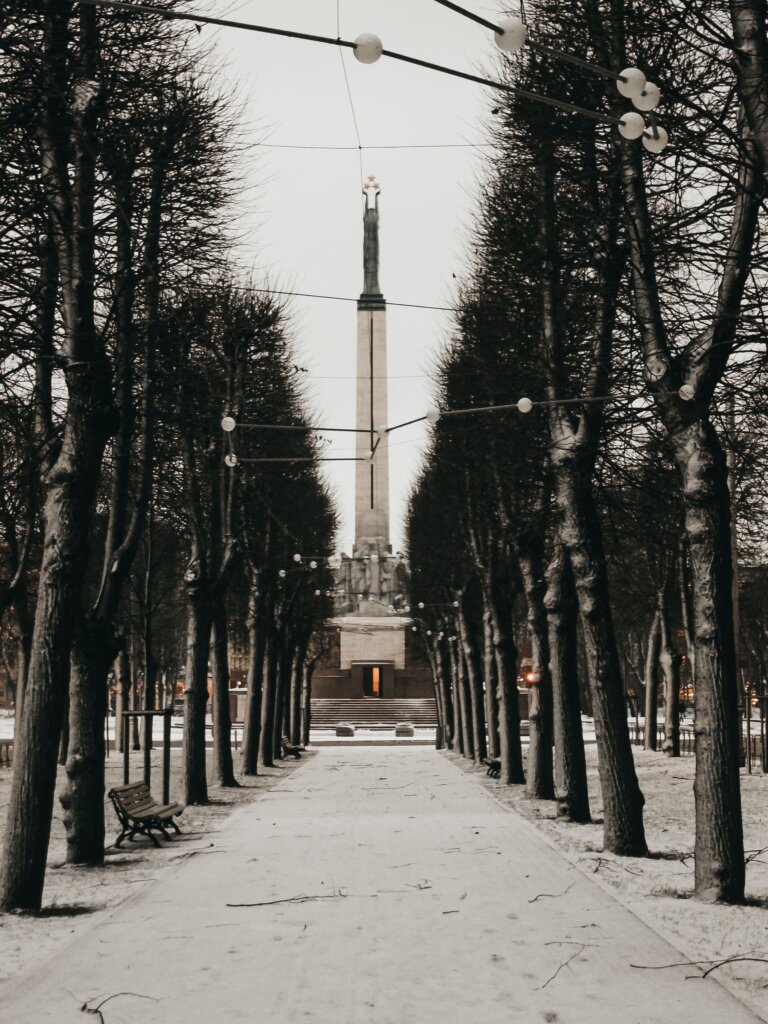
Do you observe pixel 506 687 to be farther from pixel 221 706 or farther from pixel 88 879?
pixel 88 879

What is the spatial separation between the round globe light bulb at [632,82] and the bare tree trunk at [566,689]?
507 inches

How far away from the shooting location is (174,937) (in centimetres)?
929

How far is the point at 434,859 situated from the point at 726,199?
7493 millimetres

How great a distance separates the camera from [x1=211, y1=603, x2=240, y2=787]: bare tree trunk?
24938 mm

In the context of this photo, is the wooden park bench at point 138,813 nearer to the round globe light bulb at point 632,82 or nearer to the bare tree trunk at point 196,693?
the bare tree trunk at point 196,693

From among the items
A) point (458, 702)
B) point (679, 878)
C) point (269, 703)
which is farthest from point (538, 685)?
point (458, 702)

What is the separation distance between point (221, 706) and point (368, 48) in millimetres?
21169

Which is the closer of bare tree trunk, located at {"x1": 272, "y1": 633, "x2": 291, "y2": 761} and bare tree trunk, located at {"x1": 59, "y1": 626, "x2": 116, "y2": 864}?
bare tree trunk, located at {"x1": 59, "y1": 626, "x2": 116, "y2": 864}

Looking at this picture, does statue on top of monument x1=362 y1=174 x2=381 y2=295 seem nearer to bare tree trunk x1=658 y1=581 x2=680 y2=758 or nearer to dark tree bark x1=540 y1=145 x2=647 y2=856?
bare tree trunk x1=658 y1=581 x2=680 y2=758

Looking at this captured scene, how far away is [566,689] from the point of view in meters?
17.7

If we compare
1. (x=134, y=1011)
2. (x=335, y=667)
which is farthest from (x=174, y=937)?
(x=335, y=667)

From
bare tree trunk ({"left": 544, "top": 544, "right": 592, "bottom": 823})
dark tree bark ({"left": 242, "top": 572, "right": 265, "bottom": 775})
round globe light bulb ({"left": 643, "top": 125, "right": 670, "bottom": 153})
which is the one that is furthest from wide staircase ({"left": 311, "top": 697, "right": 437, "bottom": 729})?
round globe light bulb ({"left": 643, "top": 125, "right": 670, "bottom": 153})

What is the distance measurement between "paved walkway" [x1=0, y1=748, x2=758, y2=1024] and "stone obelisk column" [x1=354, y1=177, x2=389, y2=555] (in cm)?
5575

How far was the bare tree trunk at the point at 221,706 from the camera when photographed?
81.8 feet
